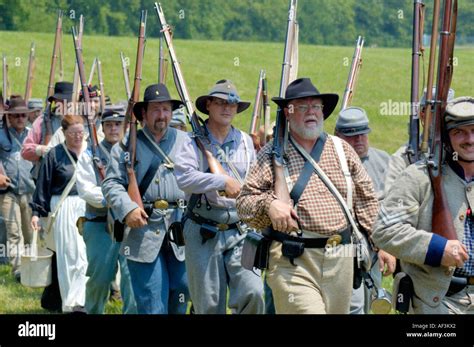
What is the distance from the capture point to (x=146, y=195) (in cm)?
897

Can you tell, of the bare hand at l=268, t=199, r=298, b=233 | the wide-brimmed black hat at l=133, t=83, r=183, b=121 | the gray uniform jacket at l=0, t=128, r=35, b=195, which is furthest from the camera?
the gray uniform jacket at l=0, t=128, r=35, b=195

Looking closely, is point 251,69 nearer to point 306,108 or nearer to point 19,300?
point 19,300

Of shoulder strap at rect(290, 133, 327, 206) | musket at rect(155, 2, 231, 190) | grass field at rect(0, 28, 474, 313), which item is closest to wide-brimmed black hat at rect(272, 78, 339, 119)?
shoulder strap at rect(290, 133, 327, 206)

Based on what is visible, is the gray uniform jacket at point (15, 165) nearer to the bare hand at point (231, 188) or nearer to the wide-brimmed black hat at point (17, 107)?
the wide-brimmed black hat at point (17, 107)

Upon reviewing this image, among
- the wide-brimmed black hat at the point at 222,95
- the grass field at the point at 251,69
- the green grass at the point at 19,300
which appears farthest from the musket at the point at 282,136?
the grass field at the point at 251,69

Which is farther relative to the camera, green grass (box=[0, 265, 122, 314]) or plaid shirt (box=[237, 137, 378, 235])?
green grass (box=[0, 265, 122, 314])

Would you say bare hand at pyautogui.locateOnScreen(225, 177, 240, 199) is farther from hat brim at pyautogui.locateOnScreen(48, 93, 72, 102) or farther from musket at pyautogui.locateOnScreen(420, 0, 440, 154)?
hat brim at pyautogui.locateOnScreen(48, 93, 72, 102)

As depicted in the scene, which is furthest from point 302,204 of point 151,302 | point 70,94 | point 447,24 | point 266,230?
point 70,94

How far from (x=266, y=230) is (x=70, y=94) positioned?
24.6 feet

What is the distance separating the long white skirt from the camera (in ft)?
36.3

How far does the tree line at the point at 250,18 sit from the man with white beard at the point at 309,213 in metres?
13.9

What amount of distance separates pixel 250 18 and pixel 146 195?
57.3 feet

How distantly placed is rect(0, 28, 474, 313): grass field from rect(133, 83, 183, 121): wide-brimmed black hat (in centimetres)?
1363

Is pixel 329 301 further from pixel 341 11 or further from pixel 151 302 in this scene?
pixel 341 11
